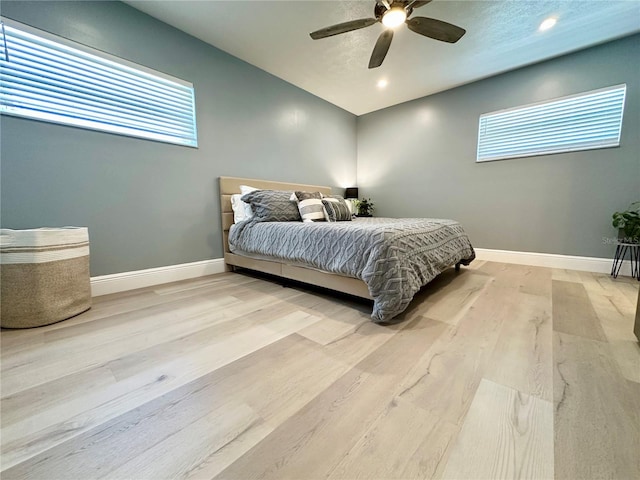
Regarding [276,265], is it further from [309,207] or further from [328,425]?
[328,425]

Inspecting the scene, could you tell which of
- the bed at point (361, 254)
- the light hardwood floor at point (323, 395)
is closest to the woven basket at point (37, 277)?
the light hardwood floor at point (323, 395)

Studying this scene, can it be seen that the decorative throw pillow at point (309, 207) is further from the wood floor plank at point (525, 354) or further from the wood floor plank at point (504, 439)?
the wood floor plank at point (504, 439)

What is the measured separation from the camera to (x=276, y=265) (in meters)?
2.34

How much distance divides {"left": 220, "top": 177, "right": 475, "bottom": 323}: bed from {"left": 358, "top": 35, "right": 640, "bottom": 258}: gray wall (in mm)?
1201

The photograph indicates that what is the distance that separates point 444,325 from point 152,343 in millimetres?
1737

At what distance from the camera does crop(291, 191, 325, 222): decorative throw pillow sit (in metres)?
2.54

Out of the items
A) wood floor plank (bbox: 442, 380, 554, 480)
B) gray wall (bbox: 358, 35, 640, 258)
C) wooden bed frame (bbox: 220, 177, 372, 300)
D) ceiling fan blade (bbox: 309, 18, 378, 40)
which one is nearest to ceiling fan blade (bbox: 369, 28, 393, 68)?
ceiling fan blade (bbox: 309, 18, 378, 40)

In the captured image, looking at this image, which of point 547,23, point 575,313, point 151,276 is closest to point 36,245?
point 151,276

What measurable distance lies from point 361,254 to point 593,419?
115 cm

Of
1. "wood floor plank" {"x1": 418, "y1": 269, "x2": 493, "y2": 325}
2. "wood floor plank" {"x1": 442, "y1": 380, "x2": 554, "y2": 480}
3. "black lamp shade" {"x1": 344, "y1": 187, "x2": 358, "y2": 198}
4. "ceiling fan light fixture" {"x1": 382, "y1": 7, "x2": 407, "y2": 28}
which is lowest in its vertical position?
"wood floor plank" {"x1": 418, "y1": 269, "x2": 493, "y2": 325}

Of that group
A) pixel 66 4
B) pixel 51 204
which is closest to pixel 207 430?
pixel 51 204

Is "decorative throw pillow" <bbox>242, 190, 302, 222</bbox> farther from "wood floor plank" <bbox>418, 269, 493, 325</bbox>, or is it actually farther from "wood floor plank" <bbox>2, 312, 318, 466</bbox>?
"wood floor plank" <bbox>418, 269, 493, 325</bbox>

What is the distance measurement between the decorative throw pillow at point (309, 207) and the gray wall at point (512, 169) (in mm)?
2194

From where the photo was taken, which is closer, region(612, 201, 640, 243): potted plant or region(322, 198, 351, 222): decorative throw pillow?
region(612, 201, 640, 243): potted plant
